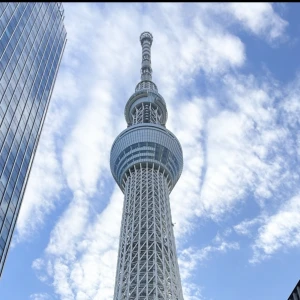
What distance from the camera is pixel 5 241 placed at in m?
59.2

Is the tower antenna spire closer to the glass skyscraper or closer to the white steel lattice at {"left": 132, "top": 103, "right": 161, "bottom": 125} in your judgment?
the white steel lattice at {"left": 132, "top": 103, "right": 161, "bottom": 125}

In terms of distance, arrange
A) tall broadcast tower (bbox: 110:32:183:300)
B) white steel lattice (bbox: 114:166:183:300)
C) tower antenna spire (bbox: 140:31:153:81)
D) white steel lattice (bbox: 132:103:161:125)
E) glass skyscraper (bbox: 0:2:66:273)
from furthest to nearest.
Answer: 1. tower antenna spire (bbox: 140:31:153:81)
2. white steel lattice (bbox: 132:103:161:125)
3. tall broadcast tower (bbox: 110:32:183:300)
4. white steel lattice (bbox: 114:166:183:300)
5. glass skyscraper (bbox: 0:2:66:273)

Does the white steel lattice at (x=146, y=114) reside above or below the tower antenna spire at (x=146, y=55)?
below

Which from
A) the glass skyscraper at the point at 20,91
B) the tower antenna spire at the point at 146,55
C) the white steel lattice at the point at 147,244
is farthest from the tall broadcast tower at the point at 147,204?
Result: the glass skyscraper at the point at 20,91

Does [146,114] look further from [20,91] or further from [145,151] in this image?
[20,91]

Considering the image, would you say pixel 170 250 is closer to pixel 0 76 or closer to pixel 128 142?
pixel 128 142

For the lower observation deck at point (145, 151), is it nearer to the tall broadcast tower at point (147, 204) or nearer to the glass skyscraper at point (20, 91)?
the tall broadcast tower at point (147, 204)

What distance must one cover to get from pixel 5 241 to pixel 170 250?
47.7 metres

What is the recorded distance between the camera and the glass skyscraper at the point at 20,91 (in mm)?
62194

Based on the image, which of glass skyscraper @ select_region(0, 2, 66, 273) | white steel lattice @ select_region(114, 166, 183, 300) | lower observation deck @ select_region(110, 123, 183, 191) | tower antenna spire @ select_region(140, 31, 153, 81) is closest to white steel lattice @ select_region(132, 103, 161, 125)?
lower observation deck @ select_region(110, 123, 183, 191)

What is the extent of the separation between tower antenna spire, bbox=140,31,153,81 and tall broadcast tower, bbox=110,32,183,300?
48.1ft

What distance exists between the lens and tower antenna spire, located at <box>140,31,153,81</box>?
499 feet

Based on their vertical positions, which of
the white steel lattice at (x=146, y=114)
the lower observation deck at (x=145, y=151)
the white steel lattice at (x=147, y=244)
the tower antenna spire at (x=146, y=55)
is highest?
the tower antenna spire at (x=146, y=55)

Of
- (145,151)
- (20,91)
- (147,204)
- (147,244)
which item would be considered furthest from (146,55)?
(20,91)
